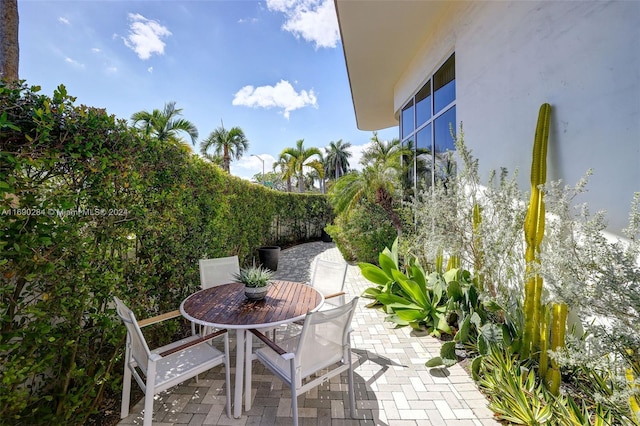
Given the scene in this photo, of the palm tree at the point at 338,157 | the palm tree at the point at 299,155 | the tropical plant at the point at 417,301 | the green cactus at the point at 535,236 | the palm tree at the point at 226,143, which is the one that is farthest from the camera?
the palm tree at the point at 338,157

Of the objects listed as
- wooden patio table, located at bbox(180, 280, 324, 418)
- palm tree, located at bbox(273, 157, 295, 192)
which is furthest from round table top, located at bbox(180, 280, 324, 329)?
palm tree, located at bbox(273, 157, 295, 192)

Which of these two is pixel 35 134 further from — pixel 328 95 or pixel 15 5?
pixel 328 95

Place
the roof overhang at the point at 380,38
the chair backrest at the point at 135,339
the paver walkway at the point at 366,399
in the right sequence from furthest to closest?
Answer: the roof overhang at the point at 380,38, the paver walkway at the point at 366,399, the chair backrest at the point at 135,339

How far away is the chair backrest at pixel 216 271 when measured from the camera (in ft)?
11.2

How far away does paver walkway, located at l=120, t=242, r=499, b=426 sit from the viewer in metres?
2.19

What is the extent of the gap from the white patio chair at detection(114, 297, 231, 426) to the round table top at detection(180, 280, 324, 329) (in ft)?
0.55

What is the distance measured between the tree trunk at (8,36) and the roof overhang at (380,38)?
4.39 meters

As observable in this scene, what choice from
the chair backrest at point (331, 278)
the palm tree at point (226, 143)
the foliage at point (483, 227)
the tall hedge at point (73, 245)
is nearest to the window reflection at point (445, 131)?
the foliage at point (483, 227)

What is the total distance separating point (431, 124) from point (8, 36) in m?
6.91

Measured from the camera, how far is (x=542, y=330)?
2.35 m

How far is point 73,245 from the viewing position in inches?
76.5

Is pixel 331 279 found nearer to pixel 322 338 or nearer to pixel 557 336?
pixel 322 338

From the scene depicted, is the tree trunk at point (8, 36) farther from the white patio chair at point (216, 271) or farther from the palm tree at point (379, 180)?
the palm tree at point (379, 180)

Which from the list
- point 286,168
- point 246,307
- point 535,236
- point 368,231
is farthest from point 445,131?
point 286,168
